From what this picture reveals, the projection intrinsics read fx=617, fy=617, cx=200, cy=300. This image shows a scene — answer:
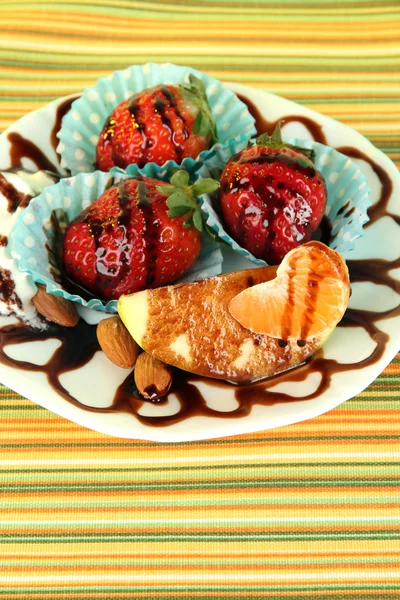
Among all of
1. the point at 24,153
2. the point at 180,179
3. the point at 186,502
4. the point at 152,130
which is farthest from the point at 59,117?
the point at 186,502

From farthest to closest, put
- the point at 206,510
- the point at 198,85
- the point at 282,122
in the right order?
the point at 282,122 < the point at 198,85 < the point at 206,510

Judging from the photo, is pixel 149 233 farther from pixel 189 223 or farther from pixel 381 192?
pixel 381 192

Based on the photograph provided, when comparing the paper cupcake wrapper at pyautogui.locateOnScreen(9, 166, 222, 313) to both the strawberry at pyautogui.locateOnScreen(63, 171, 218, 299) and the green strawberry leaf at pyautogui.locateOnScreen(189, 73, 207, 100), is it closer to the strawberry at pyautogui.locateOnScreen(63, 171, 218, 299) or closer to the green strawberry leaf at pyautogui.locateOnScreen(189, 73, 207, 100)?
the strawberry at pyautogui.locateOnScreen(63, 171, 218, 299)

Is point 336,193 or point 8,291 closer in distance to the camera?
point 8,291

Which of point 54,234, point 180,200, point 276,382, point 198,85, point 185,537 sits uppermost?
point 198,85

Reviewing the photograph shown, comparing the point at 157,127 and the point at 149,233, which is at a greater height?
the point at 157,127

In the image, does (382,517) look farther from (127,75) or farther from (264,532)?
(127,75)

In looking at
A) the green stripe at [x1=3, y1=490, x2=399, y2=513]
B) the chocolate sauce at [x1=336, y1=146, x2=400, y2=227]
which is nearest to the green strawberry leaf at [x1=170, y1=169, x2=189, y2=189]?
the chocolate sauce at [x1=336, y1=146, x2=400, y2=227]

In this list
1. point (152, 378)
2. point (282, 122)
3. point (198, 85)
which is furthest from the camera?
point (282, 122)
